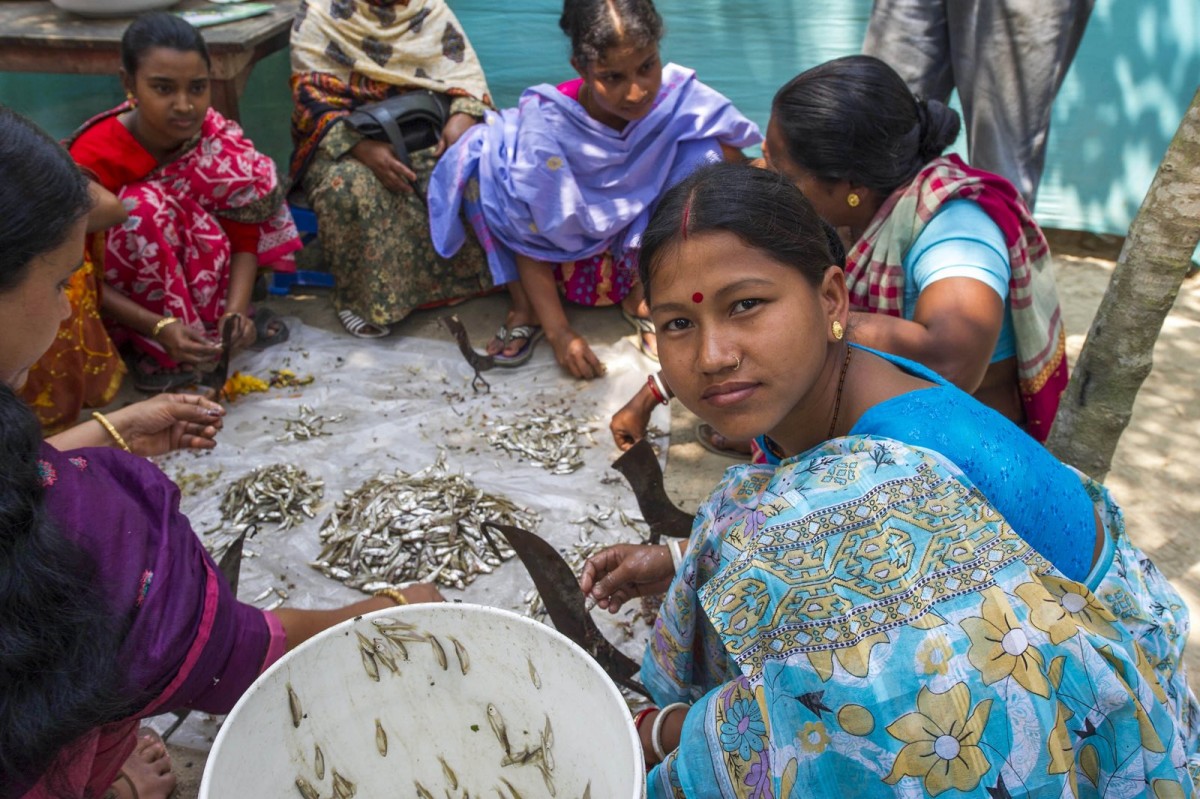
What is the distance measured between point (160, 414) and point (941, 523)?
1.95m

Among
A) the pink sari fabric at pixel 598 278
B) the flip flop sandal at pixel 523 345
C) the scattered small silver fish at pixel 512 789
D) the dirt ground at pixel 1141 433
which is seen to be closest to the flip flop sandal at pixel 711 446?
the dirt ground at pixel 1141 433

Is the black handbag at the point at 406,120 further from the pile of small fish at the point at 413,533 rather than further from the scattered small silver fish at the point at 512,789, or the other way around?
the scattered small silver fish at the point at 512,789

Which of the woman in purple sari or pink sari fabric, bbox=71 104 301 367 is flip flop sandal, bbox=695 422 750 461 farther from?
pink sari fabric, bbox=71 104 301 367

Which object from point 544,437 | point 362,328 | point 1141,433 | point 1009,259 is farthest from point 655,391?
point 1141,433

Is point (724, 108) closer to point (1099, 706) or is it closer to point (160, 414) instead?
point (160, 414)

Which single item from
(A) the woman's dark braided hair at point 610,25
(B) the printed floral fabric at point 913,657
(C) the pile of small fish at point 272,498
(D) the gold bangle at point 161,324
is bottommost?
(C) the pile of small fish at point 272,498

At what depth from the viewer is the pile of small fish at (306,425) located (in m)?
3.49

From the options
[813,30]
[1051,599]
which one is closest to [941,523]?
[1051,599]

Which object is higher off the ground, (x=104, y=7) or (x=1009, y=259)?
(x=104, y=7)

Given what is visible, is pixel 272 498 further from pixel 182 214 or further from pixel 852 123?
pixel 852 123

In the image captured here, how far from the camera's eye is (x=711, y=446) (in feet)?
11.5

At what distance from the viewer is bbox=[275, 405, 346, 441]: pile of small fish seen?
3488 mm

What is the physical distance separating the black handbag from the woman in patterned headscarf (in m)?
0.04

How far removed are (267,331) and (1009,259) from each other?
3.10m
